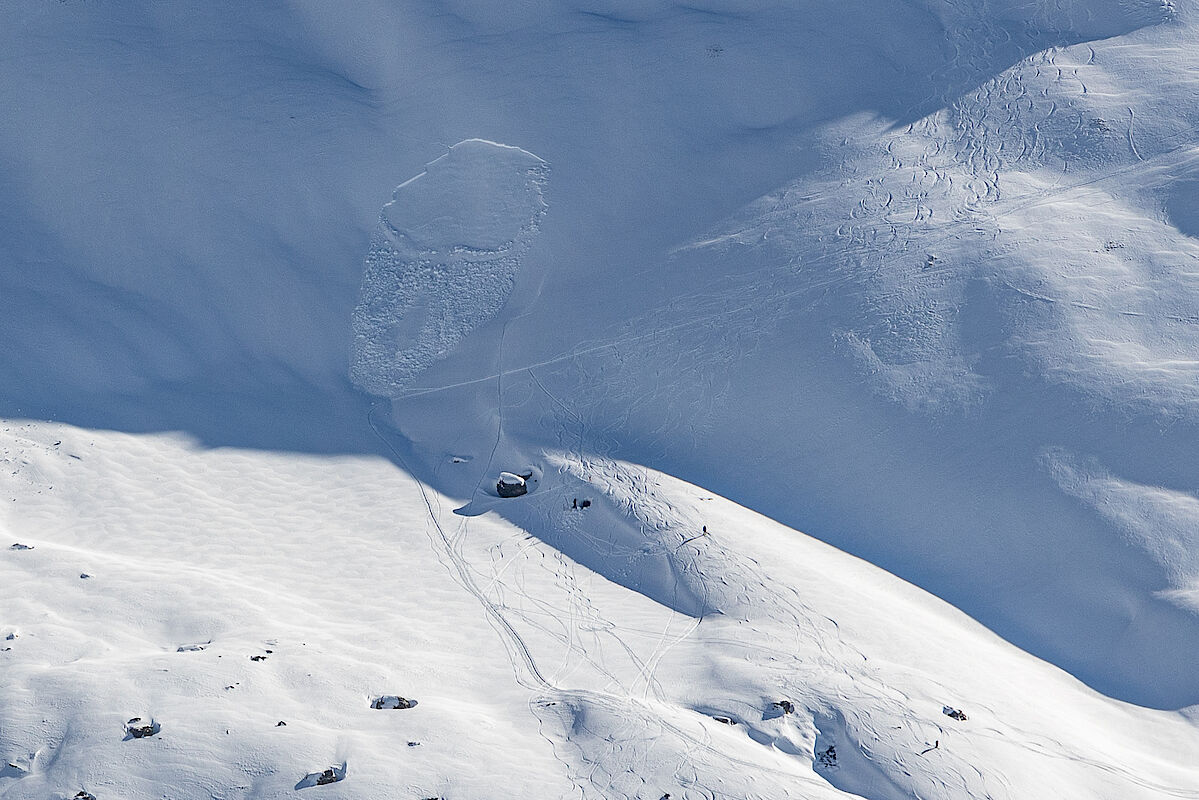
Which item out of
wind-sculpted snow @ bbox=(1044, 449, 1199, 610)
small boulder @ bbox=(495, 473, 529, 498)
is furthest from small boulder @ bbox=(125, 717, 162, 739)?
wind-sculpted snow @ bbox=(1044, 449, 1199, 610)

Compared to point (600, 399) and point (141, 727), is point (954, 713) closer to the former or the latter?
point (600, 399)

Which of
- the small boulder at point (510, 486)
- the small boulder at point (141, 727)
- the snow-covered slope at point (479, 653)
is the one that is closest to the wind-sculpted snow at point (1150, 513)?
the snow-covered slope at point (479, 653)

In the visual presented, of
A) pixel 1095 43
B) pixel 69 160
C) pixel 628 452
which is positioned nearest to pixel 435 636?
pixel 628 452

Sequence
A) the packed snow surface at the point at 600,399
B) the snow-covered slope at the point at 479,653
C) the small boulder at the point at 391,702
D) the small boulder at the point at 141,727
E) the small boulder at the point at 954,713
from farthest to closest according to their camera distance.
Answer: the small boulder at the point at 954,713
the packed snow surface at the point at 600,399
the small boulder at the point at 391,702
the snow-covered slope at the point at 479,653
the small boulder at the point at 141,727

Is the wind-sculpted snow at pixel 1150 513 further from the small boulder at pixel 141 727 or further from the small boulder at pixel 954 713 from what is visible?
the small boulder at pixel 141 727

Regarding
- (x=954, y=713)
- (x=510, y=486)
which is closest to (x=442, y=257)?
(x=510, y=486)

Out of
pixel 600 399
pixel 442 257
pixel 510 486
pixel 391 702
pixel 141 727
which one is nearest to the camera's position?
pixel 141 727

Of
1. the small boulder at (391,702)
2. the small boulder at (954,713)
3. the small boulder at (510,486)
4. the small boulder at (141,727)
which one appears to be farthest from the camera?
the small boulder at (510,486)
